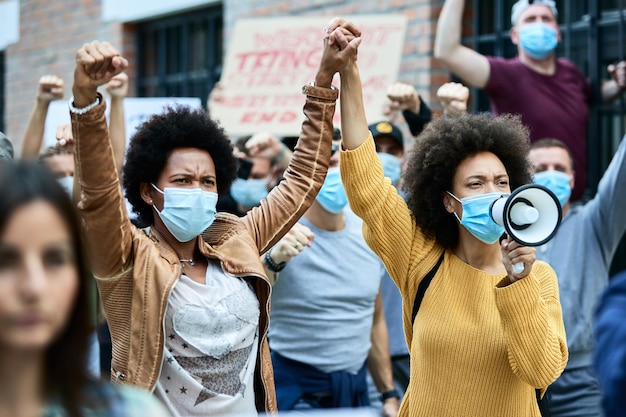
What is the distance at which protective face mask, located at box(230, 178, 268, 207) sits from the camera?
5.86 meters

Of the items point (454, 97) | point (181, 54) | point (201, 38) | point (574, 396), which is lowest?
point (574, 396)

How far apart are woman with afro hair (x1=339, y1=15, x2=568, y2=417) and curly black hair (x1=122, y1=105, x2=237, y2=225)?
18.5 inches

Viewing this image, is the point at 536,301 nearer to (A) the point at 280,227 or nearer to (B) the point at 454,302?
(B) the point at 454,302

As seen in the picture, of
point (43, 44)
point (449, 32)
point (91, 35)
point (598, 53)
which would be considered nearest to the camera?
point (449, 32)

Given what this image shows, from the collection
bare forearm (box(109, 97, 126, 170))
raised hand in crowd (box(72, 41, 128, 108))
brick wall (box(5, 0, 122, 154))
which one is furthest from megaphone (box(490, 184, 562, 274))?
brick wall (box(5, 0, 122, 154))

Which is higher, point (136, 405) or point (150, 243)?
point (150, 243)

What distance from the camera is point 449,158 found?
3.71 m

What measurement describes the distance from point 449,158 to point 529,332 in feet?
2.33

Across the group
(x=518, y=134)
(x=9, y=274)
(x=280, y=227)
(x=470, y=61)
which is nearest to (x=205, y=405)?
(x=280, y=227)

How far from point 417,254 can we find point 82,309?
1.95 metres

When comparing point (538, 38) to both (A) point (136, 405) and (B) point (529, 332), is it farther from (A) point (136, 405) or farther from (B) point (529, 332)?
(A) point (136, 405)

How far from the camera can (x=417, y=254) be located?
11.9ft

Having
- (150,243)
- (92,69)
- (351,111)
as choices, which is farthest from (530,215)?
(92,69)

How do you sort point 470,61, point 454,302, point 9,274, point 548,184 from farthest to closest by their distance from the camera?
point 470,61, point 548,184, point 454,302, point 9,274
